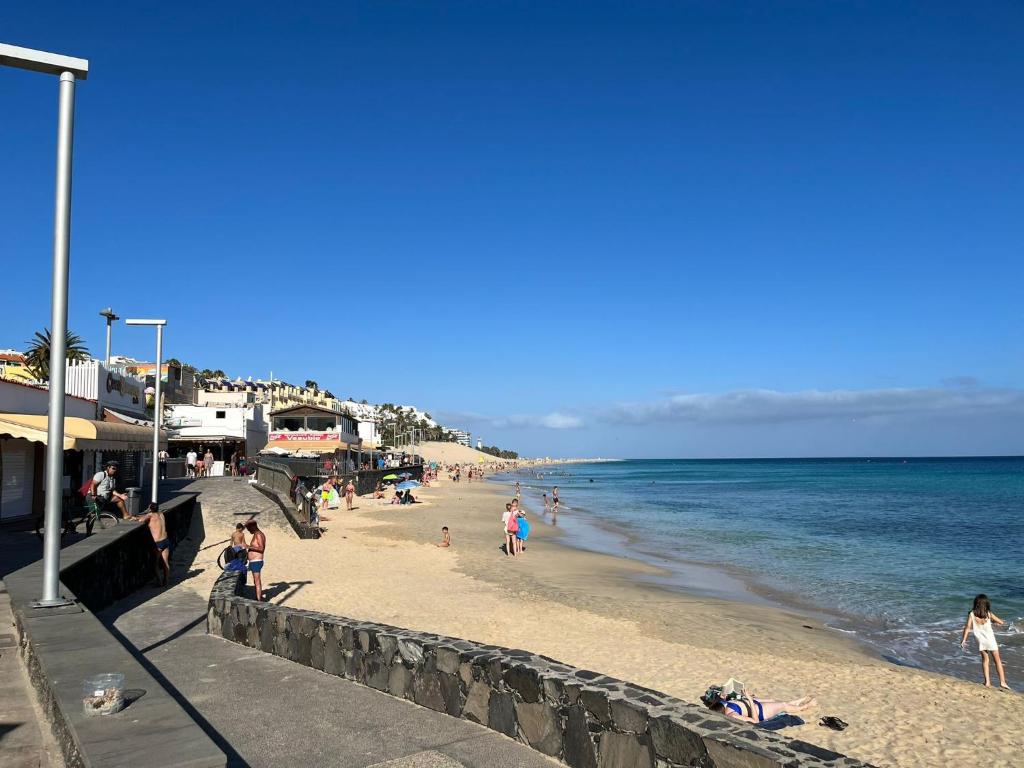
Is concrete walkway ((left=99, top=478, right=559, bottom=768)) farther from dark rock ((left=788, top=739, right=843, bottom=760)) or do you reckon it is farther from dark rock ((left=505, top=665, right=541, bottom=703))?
dark rock ((left=788, top=739, right=843, bottom=760))

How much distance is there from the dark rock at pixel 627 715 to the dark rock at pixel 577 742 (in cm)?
34

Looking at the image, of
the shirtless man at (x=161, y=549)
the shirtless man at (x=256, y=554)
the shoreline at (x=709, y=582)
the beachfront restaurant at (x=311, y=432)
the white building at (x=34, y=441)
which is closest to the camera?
the shirtless man at (x=256, y=554)

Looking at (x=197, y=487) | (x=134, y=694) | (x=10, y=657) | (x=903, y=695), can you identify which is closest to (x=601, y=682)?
(x=134, y=694)

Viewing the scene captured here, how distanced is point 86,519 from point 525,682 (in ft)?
44.5

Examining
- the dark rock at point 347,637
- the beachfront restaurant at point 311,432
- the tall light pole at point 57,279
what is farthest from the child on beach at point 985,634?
the beachfront restaurant at point 311,432

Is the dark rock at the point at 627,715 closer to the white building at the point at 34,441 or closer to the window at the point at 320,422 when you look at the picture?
the white building at the point at 34,441

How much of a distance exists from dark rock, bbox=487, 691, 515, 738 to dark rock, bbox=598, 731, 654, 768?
41.5 inches

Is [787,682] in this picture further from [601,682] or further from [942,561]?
[942,561]

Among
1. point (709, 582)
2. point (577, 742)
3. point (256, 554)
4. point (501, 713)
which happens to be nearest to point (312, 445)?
point (709, 582)

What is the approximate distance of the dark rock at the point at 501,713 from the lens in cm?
606

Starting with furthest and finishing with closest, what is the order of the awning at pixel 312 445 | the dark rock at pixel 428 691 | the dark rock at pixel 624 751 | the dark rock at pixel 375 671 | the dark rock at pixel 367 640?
the awning at pixel 312 445
the dark rock at pixel 367 640
the dark rock at pixel 375 671
the dark rock at pixel 428 691
the dark rock at pixel 624 751

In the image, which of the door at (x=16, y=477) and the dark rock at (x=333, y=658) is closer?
the dark rock at (x=333, y=658)

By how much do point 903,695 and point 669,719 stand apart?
25.7 feet

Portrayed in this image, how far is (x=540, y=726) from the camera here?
5.78 m
